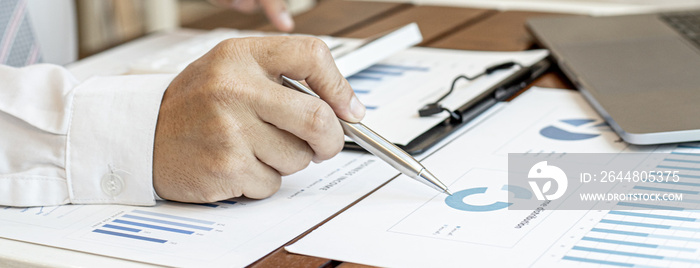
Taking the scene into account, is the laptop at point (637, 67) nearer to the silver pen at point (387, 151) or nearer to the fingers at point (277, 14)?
the silver pen at point (387, 151)

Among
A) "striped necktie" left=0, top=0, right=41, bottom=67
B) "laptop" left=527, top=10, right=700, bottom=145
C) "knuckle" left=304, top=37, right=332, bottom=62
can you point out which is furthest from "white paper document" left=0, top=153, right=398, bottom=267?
"striped necktie" left=0, top=0, right=41, bottom=67

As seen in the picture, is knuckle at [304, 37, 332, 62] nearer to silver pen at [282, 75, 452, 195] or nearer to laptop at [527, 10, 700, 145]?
silver pen at [282, 75, 452, 195]

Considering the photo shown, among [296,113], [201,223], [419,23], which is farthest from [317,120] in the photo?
[419,23]

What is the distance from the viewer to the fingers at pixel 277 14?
1.30 metres

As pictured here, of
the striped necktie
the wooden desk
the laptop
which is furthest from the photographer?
the wooden desk

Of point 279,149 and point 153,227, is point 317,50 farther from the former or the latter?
point 153,227

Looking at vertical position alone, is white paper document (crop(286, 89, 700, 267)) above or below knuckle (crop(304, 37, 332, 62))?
below

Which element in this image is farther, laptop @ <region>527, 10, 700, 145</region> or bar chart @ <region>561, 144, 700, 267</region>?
laptop @ <region>527, 10, 700, 145</region>

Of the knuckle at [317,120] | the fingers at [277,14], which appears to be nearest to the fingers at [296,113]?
the knuckle at [317,120]

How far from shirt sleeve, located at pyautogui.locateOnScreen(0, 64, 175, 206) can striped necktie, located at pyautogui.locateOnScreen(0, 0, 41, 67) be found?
39cm

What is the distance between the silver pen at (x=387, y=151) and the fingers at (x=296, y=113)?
2 centimetres

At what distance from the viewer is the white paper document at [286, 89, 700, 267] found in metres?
0.53

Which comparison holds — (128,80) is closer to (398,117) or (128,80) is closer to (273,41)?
(273,41)

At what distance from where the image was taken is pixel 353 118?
2.24 ft
